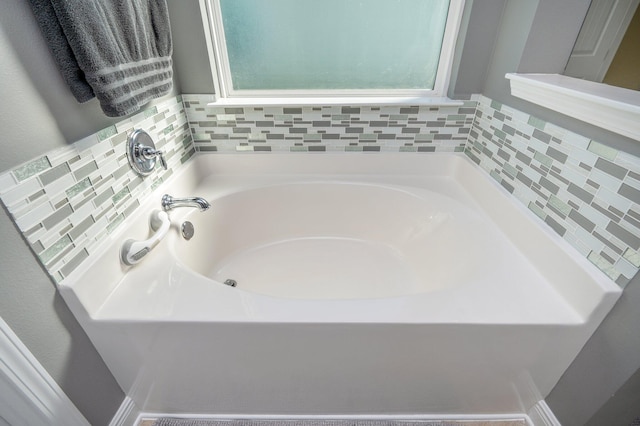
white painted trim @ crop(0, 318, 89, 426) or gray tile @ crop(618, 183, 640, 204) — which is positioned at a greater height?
gray tile @ crop(618, 183, 640, 204)

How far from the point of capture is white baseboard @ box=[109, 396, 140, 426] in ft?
3.21

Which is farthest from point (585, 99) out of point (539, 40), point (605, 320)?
point (605, 320)

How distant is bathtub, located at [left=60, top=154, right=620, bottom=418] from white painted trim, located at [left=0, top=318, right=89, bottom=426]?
0.13m

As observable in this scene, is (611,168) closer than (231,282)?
Yes

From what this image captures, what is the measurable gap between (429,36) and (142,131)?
4.30 ft

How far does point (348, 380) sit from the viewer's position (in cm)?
93

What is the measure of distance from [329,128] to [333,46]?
373 mm

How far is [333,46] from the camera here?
4.49 ft

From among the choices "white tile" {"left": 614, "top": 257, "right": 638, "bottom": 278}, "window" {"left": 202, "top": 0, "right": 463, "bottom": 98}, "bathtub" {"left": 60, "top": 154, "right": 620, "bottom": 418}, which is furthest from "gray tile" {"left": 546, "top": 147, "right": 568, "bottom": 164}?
"window" {"left": 202, "top": 0, "right": 463, "bottom": 98}

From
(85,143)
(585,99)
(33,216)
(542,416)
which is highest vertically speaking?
(585,99)

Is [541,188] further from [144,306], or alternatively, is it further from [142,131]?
[142,131]

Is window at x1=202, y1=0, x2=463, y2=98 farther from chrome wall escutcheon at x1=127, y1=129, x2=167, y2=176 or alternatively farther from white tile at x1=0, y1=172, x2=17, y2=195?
white tile at x1=0, y1=172, x2=17, y2=195

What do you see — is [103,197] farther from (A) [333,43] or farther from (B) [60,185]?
(A) [333,43]

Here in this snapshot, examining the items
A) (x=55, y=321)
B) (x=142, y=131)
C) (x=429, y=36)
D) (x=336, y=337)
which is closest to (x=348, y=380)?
(x=336, y=337)
